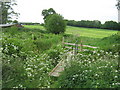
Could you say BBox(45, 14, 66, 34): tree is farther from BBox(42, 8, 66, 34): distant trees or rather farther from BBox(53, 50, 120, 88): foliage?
BBox(53, 50, 120, 88): foliage

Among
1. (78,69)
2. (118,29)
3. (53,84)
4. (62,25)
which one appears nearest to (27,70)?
(53,84)

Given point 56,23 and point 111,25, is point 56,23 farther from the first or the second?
point 111,25

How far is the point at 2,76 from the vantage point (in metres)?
2.60

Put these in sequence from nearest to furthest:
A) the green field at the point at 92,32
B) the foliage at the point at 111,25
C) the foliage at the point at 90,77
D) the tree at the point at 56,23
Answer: the foliage at the point at 90,77 → the foliage at the point at 111,25 → the green field at the point at 92,32 → the tree at the point at 56,23

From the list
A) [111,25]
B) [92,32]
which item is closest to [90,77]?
[111,25]

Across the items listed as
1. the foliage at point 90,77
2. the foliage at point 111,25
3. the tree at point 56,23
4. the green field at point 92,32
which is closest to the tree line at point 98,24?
the foliage at point 111,25

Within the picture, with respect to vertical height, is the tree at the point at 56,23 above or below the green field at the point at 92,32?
above

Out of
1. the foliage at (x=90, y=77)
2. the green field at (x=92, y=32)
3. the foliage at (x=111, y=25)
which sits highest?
the foliage at (x=111, y=25)

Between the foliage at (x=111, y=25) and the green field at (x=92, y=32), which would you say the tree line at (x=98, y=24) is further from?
the green field at (x=92, y=32)

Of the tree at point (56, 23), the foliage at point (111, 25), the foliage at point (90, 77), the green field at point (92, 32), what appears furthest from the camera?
the tree at point (56, 23)

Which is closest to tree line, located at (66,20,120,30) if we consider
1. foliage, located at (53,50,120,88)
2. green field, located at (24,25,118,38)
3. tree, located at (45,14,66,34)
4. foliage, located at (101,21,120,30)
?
foliage, located at (101,21,120,30)

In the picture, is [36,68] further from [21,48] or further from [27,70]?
[21,48]

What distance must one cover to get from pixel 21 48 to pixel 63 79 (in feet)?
6.18

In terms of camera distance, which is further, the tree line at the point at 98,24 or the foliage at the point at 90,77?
the tree line at the point at 98,24
